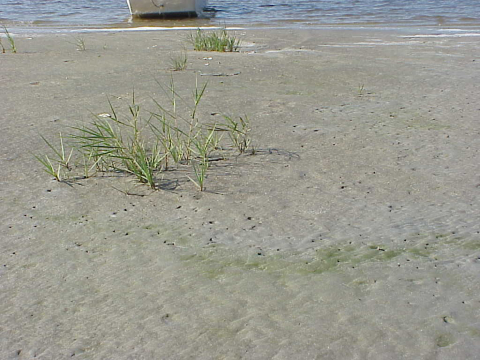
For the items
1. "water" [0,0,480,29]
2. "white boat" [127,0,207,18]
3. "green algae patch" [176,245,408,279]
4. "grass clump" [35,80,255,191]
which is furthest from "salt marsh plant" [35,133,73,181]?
"white boat" [127,0,207,18]

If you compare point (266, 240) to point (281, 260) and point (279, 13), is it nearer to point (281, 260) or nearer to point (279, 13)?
point (281, 260)

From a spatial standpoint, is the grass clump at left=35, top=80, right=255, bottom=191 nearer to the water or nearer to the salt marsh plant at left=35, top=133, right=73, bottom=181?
the salt marsh plant at left=35, top=133, right=73, bottom=181

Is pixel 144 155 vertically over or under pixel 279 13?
over

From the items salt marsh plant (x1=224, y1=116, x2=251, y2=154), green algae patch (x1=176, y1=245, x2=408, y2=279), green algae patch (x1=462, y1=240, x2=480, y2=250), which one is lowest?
salt marsh plant (x1=224, y1=116, x2=251, y2=154)

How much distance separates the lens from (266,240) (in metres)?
2.50

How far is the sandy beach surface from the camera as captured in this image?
1.89m

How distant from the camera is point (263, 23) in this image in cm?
1307

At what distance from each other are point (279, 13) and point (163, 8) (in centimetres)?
292

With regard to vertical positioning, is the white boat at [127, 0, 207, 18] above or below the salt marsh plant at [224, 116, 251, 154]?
below

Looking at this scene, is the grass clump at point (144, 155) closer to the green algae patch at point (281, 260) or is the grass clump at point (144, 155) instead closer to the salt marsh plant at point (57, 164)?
the salt marsh plant at point (57, 164)

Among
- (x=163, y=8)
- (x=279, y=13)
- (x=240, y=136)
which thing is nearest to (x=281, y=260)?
(x=240, y=136)

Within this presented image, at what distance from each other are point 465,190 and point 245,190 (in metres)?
1.12

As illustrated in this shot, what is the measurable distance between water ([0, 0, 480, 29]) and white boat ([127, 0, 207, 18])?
301 mm

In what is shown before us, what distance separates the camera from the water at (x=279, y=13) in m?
12.9
